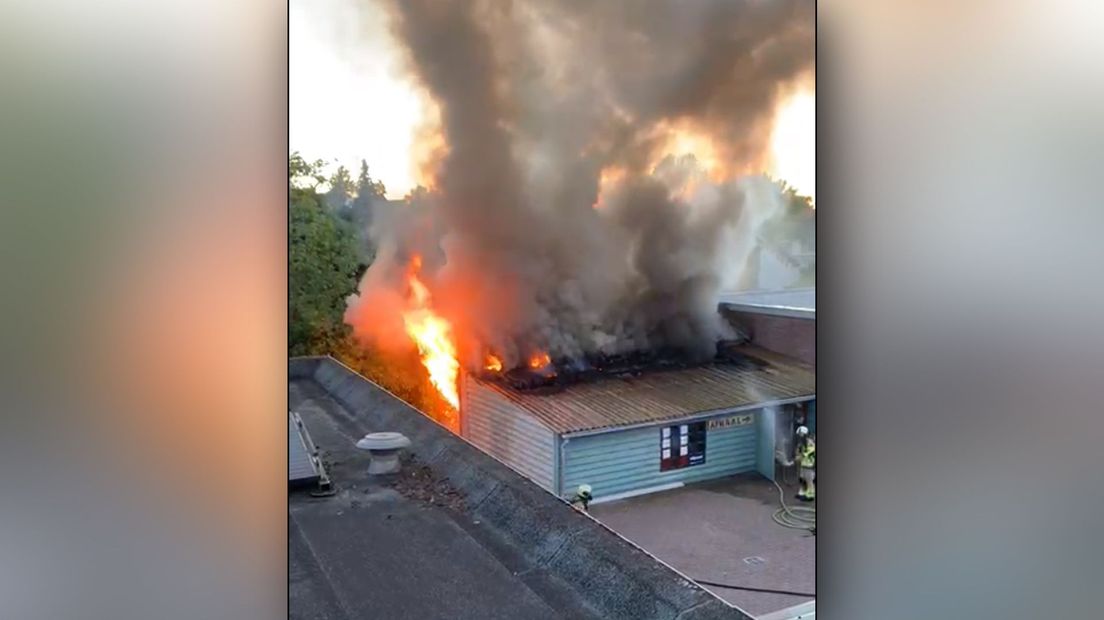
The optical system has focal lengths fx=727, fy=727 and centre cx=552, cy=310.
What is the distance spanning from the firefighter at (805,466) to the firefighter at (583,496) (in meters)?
0.53

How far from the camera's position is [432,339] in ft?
4.80

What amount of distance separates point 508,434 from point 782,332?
692 mm

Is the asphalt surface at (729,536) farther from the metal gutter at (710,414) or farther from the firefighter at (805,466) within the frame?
the metal gutter at (710,414)

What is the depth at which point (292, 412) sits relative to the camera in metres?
1.38

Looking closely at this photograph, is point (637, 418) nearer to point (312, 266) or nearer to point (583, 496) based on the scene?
point (583, 496)

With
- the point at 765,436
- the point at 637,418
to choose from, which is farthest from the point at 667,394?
the point at 765,436

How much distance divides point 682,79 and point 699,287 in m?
0.47

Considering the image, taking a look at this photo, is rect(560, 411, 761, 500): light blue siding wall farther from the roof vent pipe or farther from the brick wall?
A: the roof vent pipe

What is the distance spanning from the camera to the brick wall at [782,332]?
1.69m
